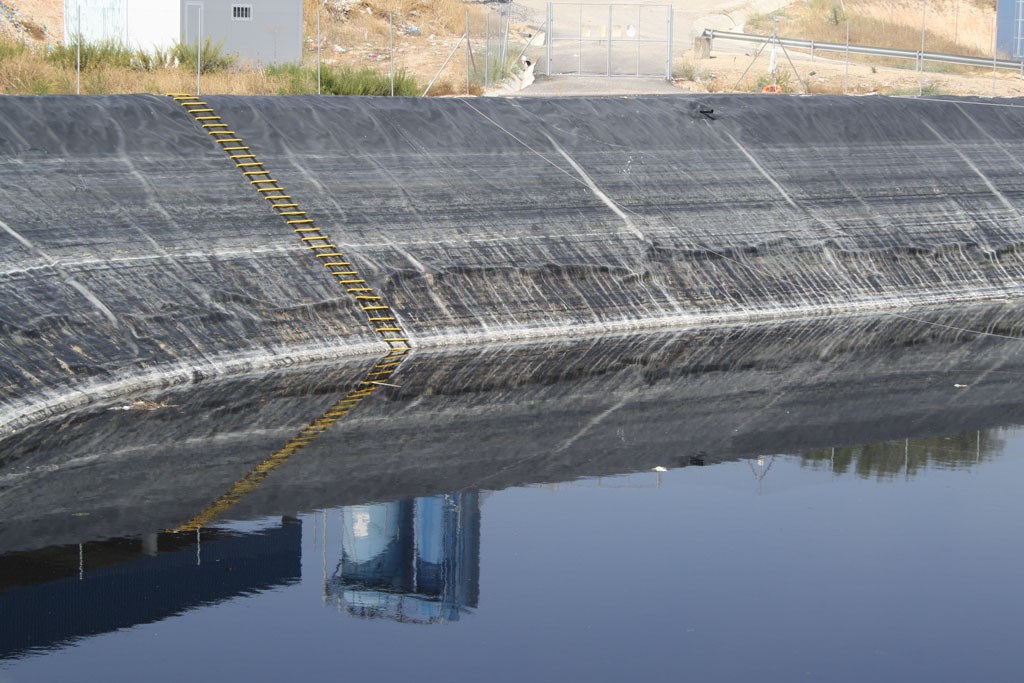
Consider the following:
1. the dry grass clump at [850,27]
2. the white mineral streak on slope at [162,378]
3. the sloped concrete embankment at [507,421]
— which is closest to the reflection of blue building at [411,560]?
the sloped concrete embankment at [507,421]

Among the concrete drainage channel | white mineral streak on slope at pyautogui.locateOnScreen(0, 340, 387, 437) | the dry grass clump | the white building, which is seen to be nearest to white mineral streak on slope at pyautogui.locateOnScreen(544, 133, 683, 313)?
the concrete drainage channel

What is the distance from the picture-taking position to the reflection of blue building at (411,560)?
628 inches

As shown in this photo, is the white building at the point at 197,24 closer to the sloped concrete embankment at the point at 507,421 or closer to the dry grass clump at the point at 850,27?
the sloped concrete embankment at the point at 507,421

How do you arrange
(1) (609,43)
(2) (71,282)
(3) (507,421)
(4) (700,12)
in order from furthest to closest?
(4) (700,12)
(1) (609,43)
(2) (71,282)
(3) (507,421)

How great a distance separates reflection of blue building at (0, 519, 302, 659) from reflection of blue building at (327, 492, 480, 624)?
0.62 m

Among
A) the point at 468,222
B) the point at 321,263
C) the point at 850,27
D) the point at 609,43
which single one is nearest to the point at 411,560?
the point at 321,263

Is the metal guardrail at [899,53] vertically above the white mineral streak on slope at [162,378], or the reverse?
the metal guardrail at [899,53]

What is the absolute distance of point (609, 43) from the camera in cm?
4225

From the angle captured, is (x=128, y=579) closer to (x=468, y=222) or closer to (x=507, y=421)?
(x=507, y=421)

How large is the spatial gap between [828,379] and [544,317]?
5.06 metres

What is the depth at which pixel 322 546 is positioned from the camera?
56.5 feet

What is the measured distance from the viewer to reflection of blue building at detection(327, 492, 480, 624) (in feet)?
52.3

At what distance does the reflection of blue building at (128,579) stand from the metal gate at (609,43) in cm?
2554

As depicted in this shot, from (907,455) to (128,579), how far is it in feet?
35.9
